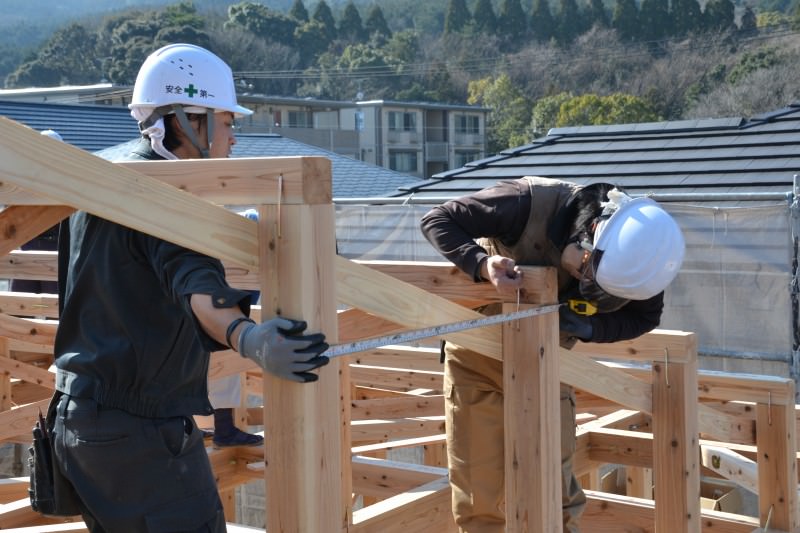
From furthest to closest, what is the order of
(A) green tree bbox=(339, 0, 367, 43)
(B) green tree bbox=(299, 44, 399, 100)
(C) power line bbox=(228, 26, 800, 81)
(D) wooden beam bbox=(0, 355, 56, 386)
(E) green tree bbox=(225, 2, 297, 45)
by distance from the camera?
1. (A) green tree bbox=(339, 0, 367, 43)
2. (E) green tree bbox=(225, 2, 297, 45)
3. (B) green tree bbox=(299, 44, 399, 100)
4. (C) power line bbox=(228, 26, 800, 81)
5. (D) wooden beam bbox=(0, 355, 56, 386)

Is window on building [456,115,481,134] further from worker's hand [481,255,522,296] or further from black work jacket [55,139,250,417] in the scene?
black work jacket [55,139,250,417]

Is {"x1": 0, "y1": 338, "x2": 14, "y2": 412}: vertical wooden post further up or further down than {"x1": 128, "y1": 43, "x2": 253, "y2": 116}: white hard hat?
further down

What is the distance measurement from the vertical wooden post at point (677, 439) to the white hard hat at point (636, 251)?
2.77ft

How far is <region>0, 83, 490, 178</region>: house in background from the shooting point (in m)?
44.5

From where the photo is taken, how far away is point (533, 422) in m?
3.02

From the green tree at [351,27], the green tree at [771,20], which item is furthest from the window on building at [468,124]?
the green tree at [351,27]

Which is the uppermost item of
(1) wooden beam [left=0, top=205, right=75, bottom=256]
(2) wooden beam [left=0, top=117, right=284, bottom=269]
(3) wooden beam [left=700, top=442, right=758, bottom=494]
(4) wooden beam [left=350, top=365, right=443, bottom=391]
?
(2) wooden beam [left=0, top=117, right=284, bottom=269]

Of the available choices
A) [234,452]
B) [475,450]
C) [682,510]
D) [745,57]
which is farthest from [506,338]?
[745,57]

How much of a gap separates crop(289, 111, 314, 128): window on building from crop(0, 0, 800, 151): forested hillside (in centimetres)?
1182

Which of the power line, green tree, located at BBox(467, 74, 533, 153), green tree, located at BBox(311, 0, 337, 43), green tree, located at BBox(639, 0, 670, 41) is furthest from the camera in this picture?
green tree, located at BBox(311, 0, 337, 43)

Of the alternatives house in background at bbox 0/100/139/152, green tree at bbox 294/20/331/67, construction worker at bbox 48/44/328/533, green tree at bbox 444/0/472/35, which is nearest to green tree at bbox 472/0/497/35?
green tree at bbox 444/0/472/35

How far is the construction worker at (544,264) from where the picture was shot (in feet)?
9.80

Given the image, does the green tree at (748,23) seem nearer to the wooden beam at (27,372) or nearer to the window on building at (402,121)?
the window on building at (402,121)

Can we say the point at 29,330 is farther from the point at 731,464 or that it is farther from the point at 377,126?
the point at 377,126
